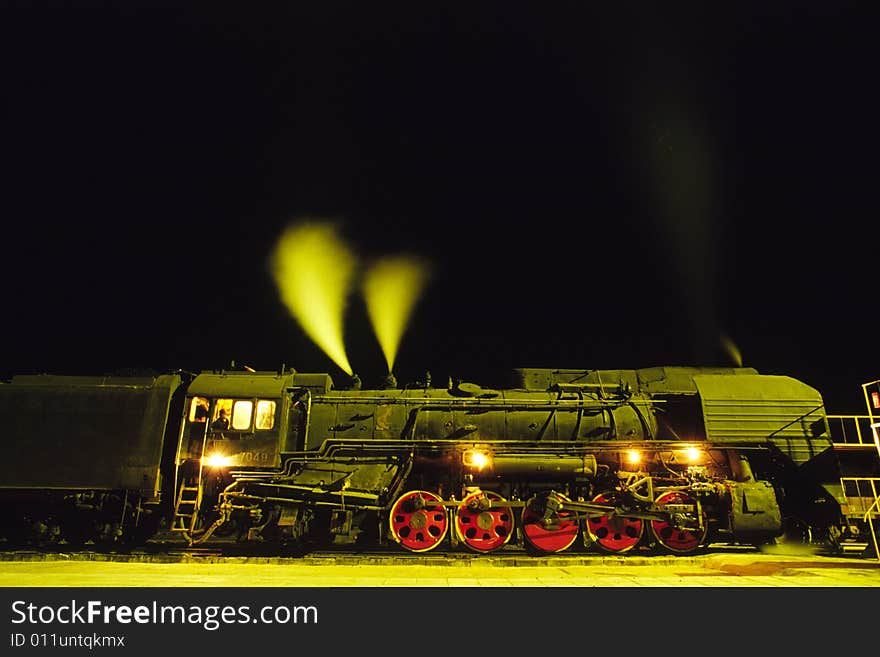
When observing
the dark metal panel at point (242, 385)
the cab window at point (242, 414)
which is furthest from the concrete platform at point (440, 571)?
the dark metal panel at point (242, 385)

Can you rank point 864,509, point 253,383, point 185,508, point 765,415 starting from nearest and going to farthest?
1. point 185,508
2. point 765,415
3. point 864,509
4. point 253,383

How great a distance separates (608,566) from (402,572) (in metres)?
3.45

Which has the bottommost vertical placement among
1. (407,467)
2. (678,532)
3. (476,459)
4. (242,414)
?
(678,532)

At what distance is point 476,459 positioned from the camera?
1020 centimetres

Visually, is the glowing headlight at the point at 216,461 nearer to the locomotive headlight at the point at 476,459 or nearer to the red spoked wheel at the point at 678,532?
the locomotive headlight at the point at 476,459

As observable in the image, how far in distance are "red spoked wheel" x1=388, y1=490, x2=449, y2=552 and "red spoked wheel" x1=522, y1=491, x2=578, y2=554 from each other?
59.1 inches

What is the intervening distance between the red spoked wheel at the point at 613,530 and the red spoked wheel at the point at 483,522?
5.03ft

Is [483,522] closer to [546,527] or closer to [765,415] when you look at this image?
[546,527]

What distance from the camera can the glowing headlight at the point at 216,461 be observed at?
10039mm

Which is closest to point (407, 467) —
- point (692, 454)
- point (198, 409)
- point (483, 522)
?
point (483, 522)

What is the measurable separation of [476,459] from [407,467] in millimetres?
1264

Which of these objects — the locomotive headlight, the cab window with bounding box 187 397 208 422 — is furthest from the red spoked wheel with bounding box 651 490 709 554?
the cab window with bounding box 187 397 208 422
